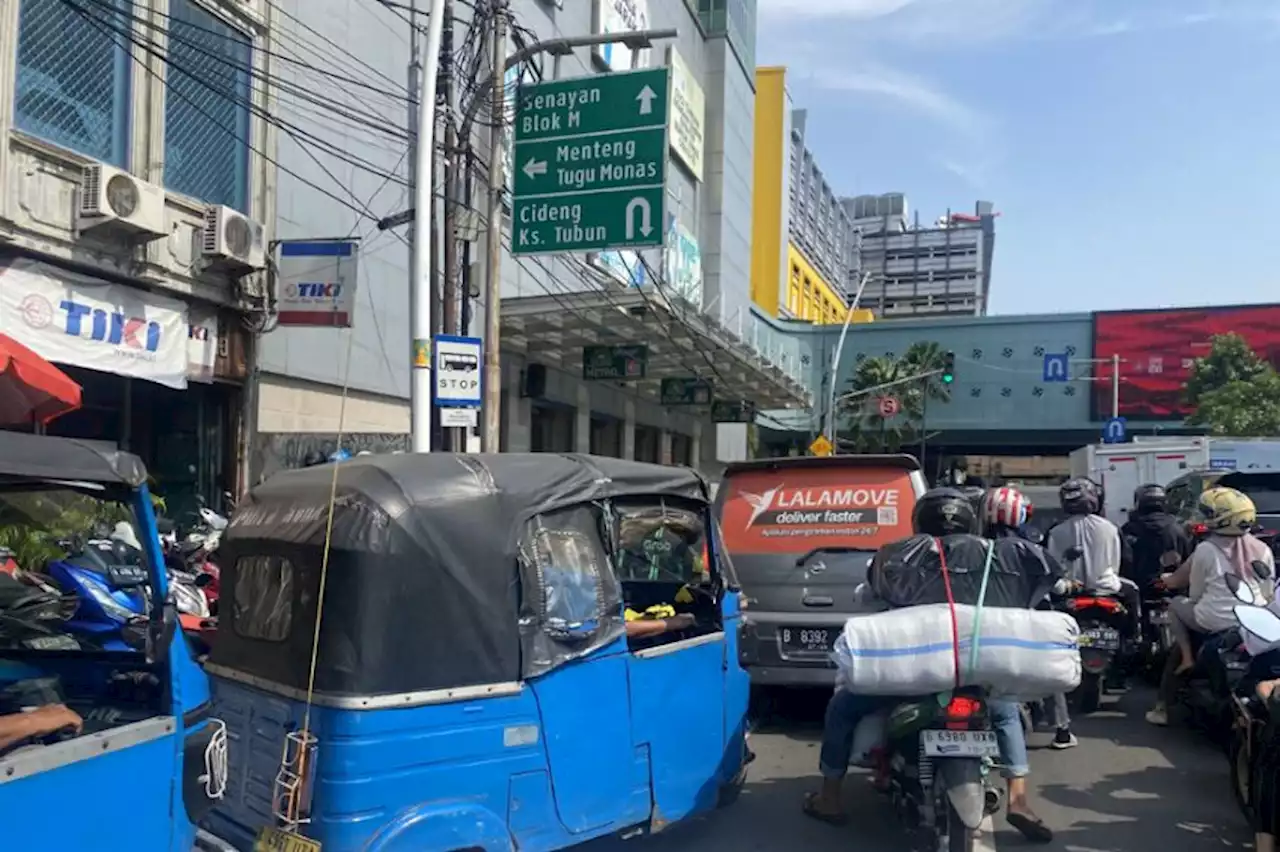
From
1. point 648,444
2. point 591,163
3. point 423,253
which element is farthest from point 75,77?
point 648,444

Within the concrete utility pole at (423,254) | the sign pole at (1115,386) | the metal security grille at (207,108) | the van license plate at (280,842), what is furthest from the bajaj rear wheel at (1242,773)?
the sign pole at (1115,386)

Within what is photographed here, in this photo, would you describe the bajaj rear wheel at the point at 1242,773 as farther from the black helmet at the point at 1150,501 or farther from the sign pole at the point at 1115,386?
A: the sign pole at the point at 1115,386

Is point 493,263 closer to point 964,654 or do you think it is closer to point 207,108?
point 207,108

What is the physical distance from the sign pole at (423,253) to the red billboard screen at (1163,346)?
4299 centimetres

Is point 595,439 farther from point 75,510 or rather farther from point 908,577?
point 908,577

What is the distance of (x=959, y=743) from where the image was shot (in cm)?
444

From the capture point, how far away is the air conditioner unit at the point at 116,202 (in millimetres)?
10562

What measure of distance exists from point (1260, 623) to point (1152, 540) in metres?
4.90

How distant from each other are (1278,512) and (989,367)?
41009 mm

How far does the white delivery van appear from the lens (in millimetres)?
18953

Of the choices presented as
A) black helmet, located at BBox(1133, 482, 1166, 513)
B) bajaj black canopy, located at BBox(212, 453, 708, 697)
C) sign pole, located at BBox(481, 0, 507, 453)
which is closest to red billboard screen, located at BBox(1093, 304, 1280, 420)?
black helmet, located at BBox(1133, 482, 1166, 513)

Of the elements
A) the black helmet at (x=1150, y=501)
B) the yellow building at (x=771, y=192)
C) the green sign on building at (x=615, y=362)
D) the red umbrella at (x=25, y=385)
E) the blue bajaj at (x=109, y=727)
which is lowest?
the blue bajaj at (x=109, y=727)

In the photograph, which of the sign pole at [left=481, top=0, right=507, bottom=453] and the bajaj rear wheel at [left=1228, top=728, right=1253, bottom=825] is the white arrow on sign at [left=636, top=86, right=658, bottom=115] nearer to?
the sign pole at [left=481, top=0, right=507, bottom=453]

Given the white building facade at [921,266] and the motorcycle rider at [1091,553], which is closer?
the motorcycle rider at [1091,553]
